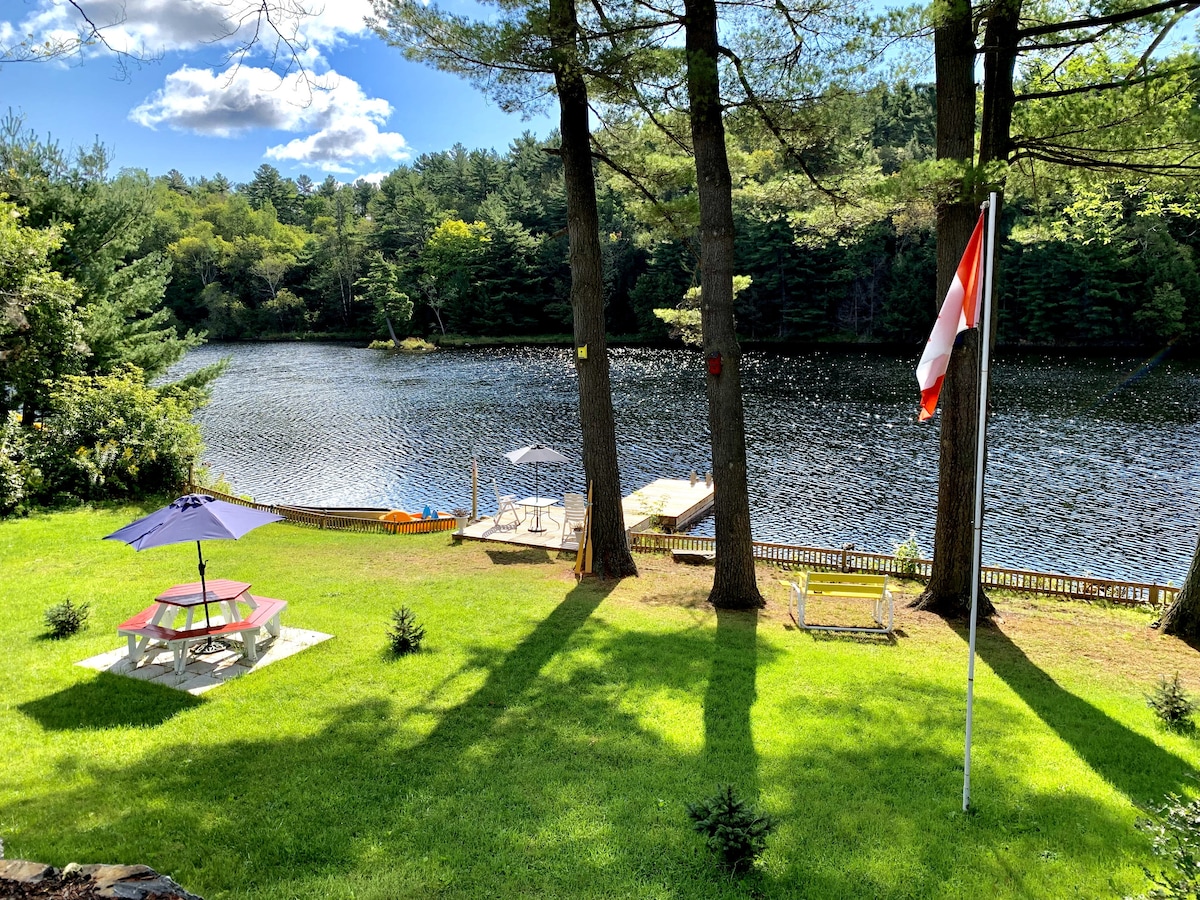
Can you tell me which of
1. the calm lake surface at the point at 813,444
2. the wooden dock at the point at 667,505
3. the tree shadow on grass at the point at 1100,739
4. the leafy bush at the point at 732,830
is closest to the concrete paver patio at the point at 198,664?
the leafy bush at the point at 732,830

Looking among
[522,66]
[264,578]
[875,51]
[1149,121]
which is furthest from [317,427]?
[1149,121]

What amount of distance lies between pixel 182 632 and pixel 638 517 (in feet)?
40.0

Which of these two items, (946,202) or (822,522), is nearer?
(946,202)

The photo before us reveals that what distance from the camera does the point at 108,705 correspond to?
21.1 ft

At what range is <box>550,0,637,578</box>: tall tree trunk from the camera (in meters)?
11.2

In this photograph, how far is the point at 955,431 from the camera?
956 centimetres

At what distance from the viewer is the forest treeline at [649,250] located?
11531 mm

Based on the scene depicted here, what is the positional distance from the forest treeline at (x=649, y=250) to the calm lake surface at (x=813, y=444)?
20.8ft

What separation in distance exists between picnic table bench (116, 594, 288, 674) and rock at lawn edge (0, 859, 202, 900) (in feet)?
12.3

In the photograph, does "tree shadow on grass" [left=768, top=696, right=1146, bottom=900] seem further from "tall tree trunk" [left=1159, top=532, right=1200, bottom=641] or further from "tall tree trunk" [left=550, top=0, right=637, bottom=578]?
"tall tree trunk" [left=550, top=0, right=637, bottom=578]

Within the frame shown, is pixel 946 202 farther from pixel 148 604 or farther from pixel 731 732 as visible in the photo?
pixel 148 604

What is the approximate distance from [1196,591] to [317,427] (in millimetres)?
33498

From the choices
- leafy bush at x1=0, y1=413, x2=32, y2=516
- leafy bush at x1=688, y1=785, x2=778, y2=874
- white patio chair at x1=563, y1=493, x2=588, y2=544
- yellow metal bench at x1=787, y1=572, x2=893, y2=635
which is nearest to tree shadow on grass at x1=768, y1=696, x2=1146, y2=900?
leafy bush at x1=688, y1=785, x2=778, y2=874

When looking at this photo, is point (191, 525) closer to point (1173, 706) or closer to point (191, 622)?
point (191, 622)
